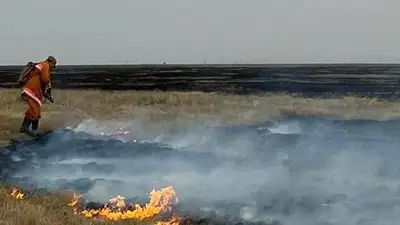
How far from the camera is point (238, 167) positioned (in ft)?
44.4

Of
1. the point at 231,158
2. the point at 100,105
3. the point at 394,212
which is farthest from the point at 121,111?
the point at 394,212

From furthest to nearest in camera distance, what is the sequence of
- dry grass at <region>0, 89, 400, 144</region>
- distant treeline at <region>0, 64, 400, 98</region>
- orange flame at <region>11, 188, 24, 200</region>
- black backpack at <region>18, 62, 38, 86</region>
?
1. distant treeline at <region>0, 64, 400, 98</region>
2. dry grass at <region>0, 89, 400, 144</region>
3. black backpack at <region>18, 62, 38, 86</region>
4. orange flame at <region>11, 188, 24, 200</region>

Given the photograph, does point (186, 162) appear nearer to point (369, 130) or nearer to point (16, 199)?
point (16, 199)

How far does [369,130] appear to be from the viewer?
20.0 meters

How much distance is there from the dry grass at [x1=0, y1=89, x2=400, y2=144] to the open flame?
8.27 metres

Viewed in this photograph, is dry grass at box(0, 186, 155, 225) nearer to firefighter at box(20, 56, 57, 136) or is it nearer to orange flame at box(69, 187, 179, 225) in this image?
orange flame at box(69, 187, 179, 225)

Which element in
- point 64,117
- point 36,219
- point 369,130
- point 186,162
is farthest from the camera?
point 64,117

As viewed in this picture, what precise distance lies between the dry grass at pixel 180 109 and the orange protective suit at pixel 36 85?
67.6 inches

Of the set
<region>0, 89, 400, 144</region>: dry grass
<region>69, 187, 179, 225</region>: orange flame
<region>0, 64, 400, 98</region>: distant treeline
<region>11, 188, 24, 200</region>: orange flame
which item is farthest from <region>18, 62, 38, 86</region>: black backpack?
<region>0, 64, 400, 98</region>: distant treeline

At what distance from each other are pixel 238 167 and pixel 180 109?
10.7 meters

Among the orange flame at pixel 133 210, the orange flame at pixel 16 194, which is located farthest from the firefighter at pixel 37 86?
the orange flame at pixel 133 210

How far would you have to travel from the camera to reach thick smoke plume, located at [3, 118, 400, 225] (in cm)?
996

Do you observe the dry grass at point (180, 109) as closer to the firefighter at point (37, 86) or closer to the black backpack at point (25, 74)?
the firefighter at point (37, 86)

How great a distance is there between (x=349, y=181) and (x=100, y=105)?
15653 mm
